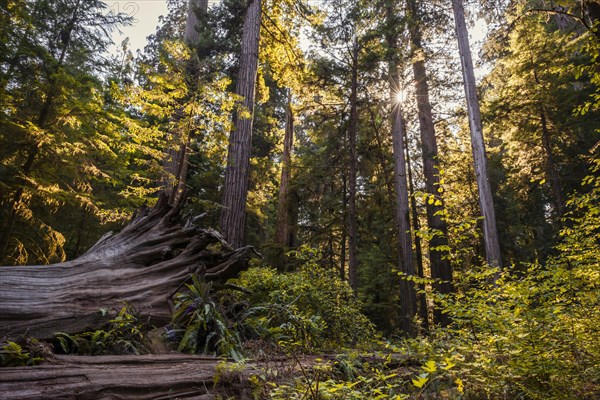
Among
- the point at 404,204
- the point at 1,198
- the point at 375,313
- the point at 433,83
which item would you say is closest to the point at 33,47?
the point at 1,198

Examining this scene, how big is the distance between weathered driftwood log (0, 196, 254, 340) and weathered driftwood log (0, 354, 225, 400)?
98 cm

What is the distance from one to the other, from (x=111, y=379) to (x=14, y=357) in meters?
0.88

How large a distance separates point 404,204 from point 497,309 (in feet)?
33.4

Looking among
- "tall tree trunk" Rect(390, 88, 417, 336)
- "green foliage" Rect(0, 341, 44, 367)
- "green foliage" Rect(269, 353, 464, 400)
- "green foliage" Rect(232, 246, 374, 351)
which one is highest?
A: "tall tree trunk" Rect(390, 88, 417, 336)

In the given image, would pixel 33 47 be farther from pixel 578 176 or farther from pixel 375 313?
pixel 578 176

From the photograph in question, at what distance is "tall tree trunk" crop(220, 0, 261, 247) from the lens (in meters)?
7.90

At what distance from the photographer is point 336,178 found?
15.9 meters

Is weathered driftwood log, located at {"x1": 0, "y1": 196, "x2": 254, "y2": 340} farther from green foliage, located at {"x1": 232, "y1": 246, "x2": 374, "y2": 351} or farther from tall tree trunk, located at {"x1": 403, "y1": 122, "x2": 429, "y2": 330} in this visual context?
tall tree trunk, located at {"x1": 403, "y1": 122, "x2": 429, "y2": 330}

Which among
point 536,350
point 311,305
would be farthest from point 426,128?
point 536,350

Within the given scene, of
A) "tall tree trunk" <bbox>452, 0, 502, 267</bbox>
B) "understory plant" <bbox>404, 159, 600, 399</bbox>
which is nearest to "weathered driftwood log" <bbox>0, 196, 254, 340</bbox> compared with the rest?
"understory plant" <bbox>404, 159, 600, 399</bbox>

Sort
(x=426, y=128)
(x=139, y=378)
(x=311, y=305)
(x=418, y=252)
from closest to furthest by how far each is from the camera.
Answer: (x=139, y=378) → (x=311, y=305) → (x=426, y=128) → (x=418, y=252)

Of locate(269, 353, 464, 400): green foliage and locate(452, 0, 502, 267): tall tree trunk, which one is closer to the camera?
locate(269, 353, 464, 400): green foliage

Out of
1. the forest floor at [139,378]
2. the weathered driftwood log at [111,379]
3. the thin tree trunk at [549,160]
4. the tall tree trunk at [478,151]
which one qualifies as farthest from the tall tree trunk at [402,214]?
the weathered driftwood log at [111,379]

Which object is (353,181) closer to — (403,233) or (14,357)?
(403,233)
